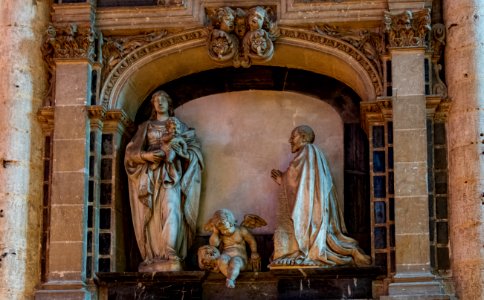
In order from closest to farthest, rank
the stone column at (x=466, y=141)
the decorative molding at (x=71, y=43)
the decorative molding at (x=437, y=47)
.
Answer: the stone column at (x=466, y=141) < the decorative molding at (x=437, y=47) < the decorative molding at (x=71, y=43)

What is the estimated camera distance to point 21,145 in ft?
69.3

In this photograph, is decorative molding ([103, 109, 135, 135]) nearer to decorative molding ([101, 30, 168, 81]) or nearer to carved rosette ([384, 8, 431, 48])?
decorative molding ([101, 30, 168, 81])

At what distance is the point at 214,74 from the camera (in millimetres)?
22422

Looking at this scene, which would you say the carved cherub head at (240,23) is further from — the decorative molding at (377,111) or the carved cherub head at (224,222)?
the carved cherub head at (224,222)

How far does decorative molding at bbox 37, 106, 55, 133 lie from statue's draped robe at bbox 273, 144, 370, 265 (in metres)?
3.74

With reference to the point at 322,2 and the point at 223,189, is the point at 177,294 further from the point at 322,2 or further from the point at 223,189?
the point at 322,2

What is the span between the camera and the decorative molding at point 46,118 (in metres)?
21.3

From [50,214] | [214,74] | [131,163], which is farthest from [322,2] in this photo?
[50,214]

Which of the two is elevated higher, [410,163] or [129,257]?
[410,163]

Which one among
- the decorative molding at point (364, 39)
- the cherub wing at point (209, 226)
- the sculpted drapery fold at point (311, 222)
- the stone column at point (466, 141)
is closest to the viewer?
the stone column at point (466, 141)

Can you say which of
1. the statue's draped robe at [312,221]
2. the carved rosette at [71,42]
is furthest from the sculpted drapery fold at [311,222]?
the carved rosette at [71,42]

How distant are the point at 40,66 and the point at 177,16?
7.41 ft

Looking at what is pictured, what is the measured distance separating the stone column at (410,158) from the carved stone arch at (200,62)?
53 cm

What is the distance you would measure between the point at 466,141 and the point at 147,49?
5145mm
